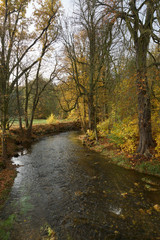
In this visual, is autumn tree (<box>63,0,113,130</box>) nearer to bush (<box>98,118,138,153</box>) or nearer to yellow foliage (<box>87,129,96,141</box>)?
yellow foliage (<box>87,129,96,141</box>)

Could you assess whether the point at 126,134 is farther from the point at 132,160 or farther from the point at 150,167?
the point at 150,167

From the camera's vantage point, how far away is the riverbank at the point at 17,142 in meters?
6.26

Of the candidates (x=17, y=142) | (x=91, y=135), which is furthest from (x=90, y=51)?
(x=17, y=142)

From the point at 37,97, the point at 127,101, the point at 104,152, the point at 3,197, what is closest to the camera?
the point at 3,197

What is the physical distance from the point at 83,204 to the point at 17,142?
11.1m

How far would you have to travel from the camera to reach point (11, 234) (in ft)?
12.6

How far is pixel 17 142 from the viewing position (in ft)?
47.0

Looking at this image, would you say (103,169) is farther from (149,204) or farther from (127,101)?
(127,101)

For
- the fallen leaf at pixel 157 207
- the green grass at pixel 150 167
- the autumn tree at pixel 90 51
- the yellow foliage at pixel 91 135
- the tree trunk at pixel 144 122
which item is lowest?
the fallen leaf at pixel 157 207

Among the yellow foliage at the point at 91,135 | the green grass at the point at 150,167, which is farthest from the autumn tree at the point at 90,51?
the green grass at the point at 150,167

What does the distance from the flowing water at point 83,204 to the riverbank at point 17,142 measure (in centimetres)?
30

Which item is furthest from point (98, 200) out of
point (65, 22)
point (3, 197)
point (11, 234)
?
point (65, 22)

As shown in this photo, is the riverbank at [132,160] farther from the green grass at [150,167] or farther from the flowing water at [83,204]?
the flowing water at [83,204]

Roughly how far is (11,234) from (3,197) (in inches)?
74.4
